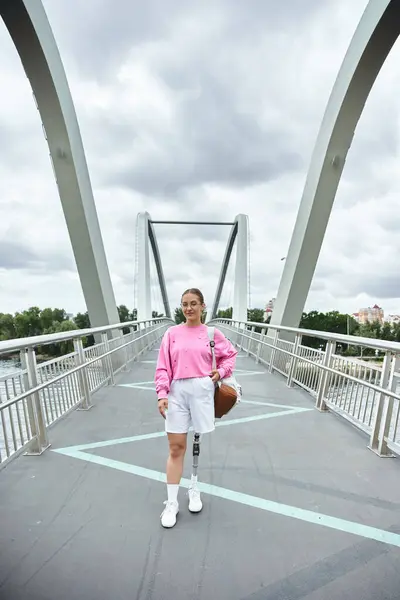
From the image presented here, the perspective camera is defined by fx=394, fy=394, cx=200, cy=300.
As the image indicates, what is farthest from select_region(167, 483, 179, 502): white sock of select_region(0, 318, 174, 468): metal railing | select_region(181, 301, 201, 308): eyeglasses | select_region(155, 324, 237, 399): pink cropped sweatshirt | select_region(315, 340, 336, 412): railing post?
select_region(315, 340, 336, 412): railing post

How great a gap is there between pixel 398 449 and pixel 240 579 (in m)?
1.83

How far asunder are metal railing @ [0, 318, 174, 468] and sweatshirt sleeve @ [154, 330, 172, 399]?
114 cm

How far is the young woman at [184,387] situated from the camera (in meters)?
2.21

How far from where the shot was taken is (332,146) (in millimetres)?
8781

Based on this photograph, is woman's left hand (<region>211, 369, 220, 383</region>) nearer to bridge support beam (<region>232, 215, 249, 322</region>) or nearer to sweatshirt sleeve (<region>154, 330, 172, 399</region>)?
sweatshirt sleeve (<region>154, 330, 172, 399</region>)

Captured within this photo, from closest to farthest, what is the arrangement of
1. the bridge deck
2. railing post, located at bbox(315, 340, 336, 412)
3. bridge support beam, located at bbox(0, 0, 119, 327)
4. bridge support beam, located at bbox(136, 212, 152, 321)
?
1. the bridge deck
2. railing post, located at bbox(315, 340, 336, 412)
3. bridge support beam, located at bbox(0, 0, 119, 327)
4. bridge support beam, located at bbox(136, 212, 152, 321)

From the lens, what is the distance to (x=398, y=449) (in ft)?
9.76

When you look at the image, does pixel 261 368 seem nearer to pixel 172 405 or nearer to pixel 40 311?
pixel 172 405

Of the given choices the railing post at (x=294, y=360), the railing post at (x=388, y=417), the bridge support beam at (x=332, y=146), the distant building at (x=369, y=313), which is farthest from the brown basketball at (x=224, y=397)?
the distant building at (x=369, y=313)

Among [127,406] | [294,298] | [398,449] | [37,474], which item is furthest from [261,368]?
[37,474]

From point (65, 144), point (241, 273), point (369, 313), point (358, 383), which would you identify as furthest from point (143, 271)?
point (369, 313)

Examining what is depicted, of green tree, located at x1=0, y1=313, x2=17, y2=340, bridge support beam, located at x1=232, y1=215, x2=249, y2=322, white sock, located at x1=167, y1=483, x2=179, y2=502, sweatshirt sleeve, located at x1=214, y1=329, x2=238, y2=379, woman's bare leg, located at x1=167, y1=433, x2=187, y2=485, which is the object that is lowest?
green tree, located at x1=0, y1=313, x2=17, y2=340

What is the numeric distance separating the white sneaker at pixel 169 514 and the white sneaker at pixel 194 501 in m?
0.11

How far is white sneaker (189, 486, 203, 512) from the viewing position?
7.41 feet
